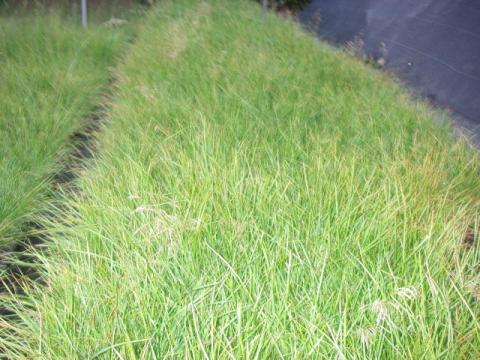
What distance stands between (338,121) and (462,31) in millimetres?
1748

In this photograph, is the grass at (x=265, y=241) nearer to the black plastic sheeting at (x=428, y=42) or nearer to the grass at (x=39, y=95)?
the grass at (x=39, y=95)

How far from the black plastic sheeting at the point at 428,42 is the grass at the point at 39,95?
2046 mm

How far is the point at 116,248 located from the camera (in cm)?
166

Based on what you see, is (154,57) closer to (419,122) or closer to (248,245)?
(419,122)

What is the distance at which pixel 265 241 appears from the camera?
158 cm

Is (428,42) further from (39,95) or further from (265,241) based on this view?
(265,241)

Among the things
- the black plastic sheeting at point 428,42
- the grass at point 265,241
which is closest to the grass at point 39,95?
the grass at point 265,241

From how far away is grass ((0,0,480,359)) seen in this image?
1206 millimetres

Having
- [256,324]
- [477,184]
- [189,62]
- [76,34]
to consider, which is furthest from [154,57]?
[256,324]

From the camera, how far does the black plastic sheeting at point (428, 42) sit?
354 cm

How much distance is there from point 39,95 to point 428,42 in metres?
2.63

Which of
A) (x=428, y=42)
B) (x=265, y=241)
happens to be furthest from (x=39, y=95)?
(x=428, y=42)

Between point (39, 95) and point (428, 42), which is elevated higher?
point (428, 42)

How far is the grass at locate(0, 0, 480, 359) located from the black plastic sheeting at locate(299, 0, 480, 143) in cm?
73
